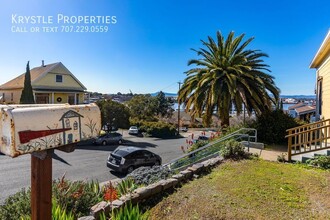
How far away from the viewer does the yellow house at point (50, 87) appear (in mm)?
28016

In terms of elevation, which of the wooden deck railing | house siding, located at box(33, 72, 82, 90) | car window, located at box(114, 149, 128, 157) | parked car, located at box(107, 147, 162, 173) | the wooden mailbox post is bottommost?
parked car, located at box(107, 147, 162, 173)

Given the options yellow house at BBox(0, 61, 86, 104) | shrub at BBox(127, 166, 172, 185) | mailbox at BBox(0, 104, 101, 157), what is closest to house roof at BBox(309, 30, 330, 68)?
shrub at BBox(127, 166, 172, 185)

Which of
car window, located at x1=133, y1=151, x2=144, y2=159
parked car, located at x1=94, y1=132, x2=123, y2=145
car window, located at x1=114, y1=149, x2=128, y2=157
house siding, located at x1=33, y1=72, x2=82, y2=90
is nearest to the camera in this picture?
car window, located at x1=114, y1=149, x2=128, y2=157

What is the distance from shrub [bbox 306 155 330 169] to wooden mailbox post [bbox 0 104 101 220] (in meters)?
7.24

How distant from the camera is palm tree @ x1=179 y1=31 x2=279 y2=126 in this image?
11227 millimetres

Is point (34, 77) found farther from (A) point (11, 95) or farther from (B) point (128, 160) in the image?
(B) point (128, 160)

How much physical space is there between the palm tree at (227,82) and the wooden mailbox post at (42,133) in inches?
364

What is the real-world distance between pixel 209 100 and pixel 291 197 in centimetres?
678

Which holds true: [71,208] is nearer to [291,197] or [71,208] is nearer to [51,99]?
[291,197]

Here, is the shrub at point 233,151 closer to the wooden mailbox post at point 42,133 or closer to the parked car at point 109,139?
the wooden mailbox post at point 42,133

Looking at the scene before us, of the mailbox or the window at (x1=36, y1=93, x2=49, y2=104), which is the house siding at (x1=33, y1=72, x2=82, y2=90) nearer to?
the window at (x1=36, y1=93, x2=49, y2=104)

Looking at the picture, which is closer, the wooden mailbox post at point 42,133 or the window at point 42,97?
the wooden mailbox post at point 42,133

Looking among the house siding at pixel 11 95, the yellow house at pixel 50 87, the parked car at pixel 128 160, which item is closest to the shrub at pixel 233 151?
the parked car at pixel 128 160

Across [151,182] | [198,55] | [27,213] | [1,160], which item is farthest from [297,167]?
[1,160]
